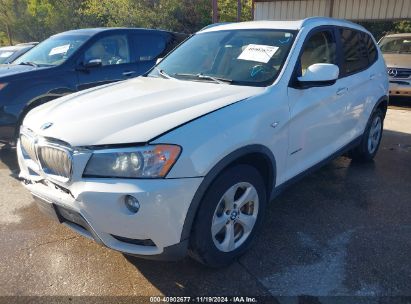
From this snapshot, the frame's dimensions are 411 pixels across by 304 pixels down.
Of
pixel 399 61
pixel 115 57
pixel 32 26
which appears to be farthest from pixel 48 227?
pixel 32 26

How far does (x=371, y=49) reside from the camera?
4.72 meters

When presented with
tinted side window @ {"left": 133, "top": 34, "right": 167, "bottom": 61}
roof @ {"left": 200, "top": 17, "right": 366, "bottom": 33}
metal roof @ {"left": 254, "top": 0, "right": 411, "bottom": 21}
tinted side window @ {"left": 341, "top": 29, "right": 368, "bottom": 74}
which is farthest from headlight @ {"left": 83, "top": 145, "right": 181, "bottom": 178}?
metal roof @ {"left": 254, "top": 0, "right": 411, "bottom": 21}

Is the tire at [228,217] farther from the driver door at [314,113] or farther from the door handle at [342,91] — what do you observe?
the door handle at [342,91]

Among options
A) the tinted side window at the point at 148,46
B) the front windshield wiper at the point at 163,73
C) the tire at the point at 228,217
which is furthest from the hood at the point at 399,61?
the tire at the point at 228,217

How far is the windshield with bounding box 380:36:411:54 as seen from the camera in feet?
33.1

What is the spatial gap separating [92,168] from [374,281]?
2029mm

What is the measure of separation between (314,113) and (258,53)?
28.2 inches

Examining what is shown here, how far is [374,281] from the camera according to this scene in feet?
8.58

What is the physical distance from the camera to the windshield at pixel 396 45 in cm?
1009

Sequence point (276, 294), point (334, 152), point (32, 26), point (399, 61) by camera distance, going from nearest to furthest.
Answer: point (276, 294) < point (334, 152) < point (399, 61) < point (32, 26)

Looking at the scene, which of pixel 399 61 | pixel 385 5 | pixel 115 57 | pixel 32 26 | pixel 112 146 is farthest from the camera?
pixel 32 26

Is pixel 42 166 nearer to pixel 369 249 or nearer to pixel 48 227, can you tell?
pixel 48 227

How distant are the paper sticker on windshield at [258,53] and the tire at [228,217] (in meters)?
1.04

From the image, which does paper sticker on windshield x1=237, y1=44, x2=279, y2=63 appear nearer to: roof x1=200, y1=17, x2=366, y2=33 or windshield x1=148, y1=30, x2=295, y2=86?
windshield x1=148, y1=30, x2=295, y2=86
